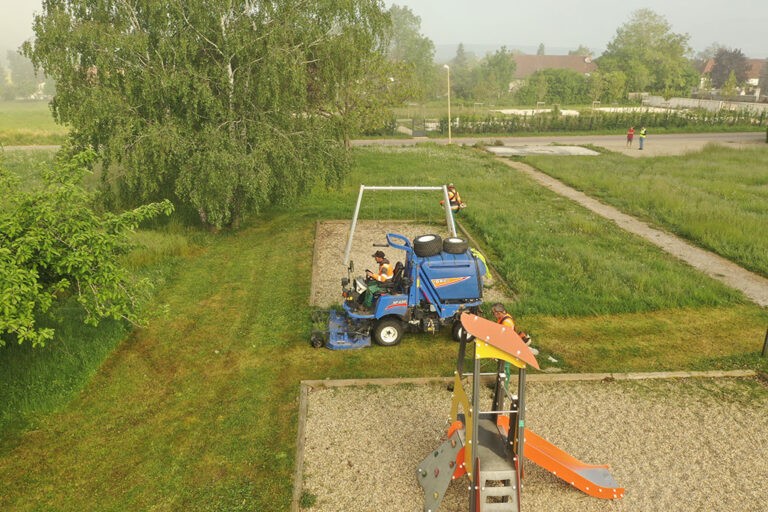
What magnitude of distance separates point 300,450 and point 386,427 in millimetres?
1359

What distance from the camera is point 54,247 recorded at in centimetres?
811

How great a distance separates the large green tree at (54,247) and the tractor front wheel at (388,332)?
4.27 meters

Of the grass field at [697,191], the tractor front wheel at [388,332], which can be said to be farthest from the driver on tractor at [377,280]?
the grass field at [697,191]

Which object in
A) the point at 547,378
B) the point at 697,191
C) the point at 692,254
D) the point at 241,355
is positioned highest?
the point at 697,191

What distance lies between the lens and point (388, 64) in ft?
104

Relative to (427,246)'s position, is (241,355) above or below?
below

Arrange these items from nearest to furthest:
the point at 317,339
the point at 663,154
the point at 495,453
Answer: the point at 495,453, the point at 317,339, the point at 663,154

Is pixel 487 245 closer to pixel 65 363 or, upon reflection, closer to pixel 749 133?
pixel 65 363

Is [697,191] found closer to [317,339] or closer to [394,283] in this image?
[394,283]

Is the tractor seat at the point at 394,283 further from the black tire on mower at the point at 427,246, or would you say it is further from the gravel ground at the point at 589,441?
the gravel ground at the point at 589,441

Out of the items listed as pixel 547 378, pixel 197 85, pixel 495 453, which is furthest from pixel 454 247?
pixel 197 85

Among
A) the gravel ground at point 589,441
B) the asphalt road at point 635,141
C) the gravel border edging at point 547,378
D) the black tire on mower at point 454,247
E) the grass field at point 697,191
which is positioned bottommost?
the gravel ground at point 589,441

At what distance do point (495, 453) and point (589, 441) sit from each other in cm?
218

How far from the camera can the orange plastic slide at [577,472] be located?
6.80 m
